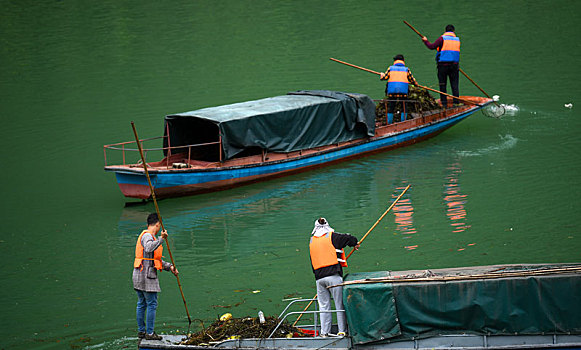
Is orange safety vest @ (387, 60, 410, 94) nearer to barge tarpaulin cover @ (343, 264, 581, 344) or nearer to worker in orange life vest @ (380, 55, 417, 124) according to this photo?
worker in orange life vest @ (380, 55, 417, 124)

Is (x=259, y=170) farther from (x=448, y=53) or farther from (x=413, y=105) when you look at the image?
(x=448, y=53)

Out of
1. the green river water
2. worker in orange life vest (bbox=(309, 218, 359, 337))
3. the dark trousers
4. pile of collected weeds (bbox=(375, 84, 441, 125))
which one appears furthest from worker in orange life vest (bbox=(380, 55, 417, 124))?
worker in orange life vest (bbox=(309, 218, 359, 337))

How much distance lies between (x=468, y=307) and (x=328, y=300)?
6.69 feet

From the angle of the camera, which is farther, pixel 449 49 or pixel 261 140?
pixel 449 49

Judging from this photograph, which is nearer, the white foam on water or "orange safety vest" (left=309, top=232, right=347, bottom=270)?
"orange safety vest" (left=309, top=232, right=347, bottom=270)

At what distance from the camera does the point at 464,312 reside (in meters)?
9.08

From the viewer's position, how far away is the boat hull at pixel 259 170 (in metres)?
17.8

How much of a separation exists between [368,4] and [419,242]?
97.0 feet

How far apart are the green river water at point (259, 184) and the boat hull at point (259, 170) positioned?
35 cm

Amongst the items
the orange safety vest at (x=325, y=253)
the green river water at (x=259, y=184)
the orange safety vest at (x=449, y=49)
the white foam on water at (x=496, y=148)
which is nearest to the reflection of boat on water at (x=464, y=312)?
the orange safety vest at (x=325, y=253)

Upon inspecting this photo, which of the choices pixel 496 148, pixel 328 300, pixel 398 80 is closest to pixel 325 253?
pixel 328 300

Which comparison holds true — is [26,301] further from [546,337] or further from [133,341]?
[546,337]

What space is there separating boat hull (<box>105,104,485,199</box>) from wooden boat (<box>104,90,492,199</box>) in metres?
0.03

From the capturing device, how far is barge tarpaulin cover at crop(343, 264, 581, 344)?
8.98m
